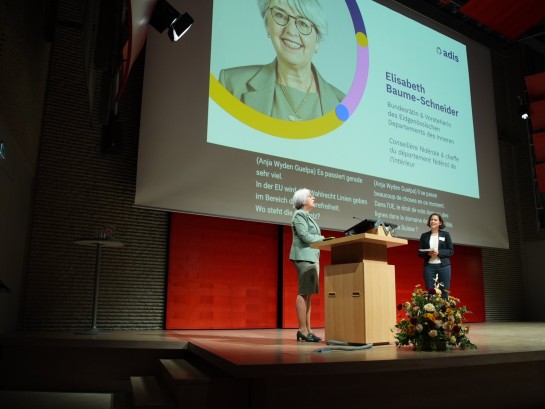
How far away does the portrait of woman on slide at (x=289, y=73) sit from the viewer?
5164 mm

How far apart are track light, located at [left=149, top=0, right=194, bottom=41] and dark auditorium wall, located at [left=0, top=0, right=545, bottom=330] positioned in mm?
1123

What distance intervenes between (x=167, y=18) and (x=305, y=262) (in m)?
2.39

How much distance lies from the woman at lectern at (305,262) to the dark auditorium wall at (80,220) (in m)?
2.04

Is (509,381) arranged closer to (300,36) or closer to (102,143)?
(102,143)

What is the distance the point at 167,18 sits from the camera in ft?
13.5

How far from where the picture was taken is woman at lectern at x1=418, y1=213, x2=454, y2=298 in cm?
476

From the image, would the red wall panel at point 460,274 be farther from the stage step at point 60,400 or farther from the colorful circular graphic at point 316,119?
the stage step at point 60,400

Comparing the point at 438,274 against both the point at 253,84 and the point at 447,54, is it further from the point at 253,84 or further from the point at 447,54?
the point at 447,54

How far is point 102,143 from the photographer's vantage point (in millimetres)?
4531

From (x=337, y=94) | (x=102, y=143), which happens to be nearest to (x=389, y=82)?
(x=337, y=94)

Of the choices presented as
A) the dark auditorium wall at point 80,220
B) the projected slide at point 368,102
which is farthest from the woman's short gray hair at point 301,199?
the dark auditorium wall at point 80,220

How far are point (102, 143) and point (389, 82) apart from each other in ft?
12.4

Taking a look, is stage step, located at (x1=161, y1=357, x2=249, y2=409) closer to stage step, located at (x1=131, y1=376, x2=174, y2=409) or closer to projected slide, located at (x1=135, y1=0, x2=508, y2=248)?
stage step, located at (x1=131, y1=376, x2=174, y2=409)

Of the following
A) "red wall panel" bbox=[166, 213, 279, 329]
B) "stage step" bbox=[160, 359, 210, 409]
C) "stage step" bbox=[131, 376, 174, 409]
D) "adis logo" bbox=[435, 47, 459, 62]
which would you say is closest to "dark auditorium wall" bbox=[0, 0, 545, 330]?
"red wall panel" bbox=[166, 213, 279, 329]
